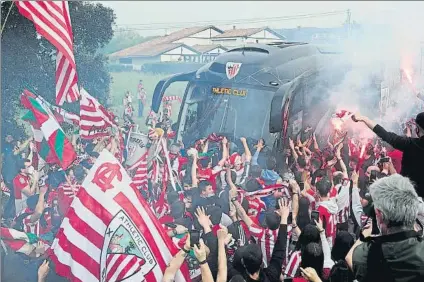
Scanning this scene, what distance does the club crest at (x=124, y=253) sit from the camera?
4207 millimetres

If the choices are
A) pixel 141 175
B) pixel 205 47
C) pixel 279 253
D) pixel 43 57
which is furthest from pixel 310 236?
pixel 43 57

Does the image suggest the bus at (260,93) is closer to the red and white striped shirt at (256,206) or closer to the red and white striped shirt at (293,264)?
the red and white striped shirt at (256,206)

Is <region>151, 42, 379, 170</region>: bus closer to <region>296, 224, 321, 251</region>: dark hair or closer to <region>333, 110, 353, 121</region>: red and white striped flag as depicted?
<region>333, 110, 353, 121</region>: red and white striped flag

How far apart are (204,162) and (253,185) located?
709 millimetres

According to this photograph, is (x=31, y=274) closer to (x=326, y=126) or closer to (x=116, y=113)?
(x=116, y=113)

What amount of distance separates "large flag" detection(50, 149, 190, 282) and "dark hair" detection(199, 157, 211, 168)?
4.17 feet

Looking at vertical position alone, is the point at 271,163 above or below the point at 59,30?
below

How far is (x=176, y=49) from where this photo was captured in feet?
18.9

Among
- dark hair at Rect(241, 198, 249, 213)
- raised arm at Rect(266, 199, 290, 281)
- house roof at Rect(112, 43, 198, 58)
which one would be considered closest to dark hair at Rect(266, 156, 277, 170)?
dark hair at Rect(241, 198, 249, 213)

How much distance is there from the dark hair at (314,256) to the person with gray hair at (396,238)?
3.46 ft

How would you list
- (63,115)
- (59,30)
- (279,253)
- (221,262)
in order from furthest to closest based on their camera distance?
(63,115) → (59,30) → (279,253) → (221,262)

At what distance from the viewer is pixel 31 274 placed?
222 inches

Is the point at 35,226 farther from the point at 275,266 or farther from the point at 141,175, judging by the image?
the point at 275,266

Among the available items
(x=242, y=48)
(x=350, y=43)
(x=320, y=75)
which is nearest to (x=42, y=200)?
(x=242, y=48)
